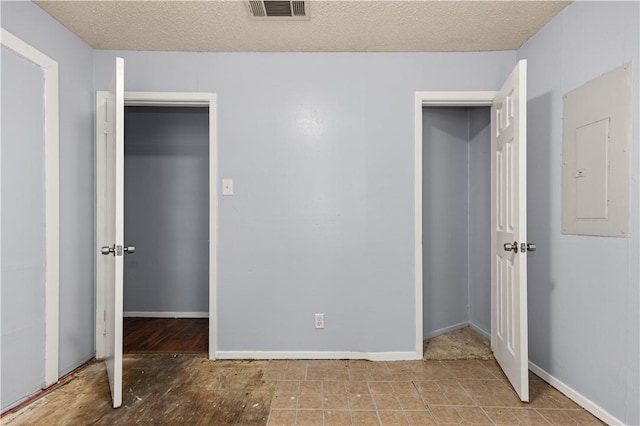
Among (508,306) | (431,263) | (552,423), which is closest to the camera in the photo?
(552,423)

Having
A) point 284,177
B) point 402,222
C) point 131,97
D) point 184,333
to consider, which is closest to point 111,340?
point 184,333

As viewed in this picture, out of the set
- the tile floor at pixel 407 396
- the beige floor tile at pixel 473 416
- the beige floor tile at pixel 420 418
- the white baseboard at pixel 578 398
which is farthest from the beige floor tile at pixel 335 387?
the white baseboard at pixel 578 398

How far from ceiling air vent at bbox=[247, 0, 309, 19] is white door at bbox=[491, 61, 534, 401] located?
4.24 feet

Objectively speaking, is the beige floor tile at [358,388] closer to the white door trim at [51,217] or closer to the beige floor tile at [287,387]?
the beige floor tile at [287,387]

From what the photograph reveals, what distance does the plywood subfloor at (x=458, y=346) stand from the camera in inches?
106

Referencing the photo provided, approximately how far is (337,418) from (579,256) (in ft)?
5.33

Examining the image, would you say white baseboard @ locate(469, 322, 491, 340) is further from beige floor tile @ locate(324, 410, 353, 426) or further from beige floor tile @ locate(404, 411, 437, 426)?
beige floor tile @ locate(324, 410, 353, 426)

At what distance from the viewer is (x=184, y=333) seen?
325cm

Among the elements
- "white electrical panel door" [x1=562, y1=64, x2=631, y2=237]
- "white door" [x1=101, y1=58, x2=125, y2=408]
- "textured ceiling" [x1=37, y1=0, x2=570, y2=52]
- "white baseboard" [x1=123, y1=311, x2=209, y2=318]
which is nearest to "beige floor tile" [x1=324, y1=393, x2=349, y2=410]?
"white door" [x1=101, y1=58, x2=125, y2=408]

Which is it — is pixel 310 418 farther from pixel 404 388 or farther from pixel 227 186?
pixel 227 186

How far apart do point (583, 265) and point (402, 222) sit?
1.11 m

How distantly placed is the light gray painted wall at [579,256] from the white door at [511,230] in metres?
A: 0.22

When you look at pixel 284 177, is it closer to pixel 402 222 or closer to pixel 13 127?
pixel 402 222

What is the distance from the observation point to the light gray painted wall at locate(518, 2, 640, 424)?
171 cm
